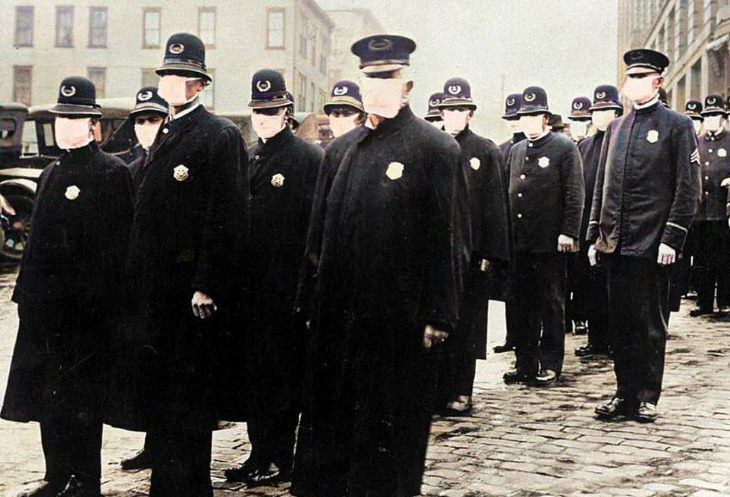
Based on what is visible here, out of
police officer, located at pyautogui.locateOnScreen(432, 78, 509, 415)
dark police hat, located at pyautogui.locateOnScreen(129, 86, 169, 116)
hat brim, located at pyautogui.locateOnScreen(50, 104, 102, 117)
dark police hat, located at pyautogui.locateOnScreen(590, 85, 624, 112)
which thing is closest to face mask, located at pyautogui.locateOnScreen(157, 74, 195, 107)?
hat brim, located at pyautogui.locateOnScreen(50, 104, 102, 117)

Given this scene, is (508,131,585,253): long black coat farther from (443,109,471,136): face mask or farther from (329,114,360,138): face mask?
(329,114,360,138): face mask

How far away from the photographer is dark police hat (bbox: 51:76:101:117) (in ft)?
16.1

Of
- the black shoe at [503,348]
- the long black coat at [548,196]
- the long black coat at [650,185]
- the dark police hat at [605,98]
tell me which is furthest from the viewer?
the black shoe at [503,348]

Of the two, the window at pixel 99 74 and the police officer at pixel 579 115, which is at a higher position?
the window at pixel 99 74

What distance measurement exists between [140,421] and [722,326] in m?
8.00

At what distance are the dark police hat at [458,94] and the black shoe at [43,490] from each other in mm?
3825

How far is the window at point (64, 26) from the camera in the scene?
142ft

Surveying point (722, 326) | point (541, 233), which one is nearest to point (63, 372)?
point (541, 233)

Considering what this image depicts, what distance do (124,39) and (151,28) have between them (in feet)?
4.38

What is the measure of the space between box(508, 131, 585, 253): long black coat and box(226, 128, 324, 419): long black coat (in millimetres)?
2966

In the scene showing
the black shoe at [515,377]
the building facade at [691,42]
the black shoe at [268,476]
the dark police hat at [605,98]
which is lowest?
the black shoe at [268,476]

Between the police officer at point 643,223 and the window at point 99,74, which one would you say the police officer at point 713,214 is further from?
the window at point 99,74

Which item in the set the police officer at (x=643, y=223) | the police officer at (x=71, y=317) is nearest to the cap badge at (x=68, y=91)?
the police officer at (x=71, y=317)

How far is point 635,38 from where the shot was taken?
50.3m
